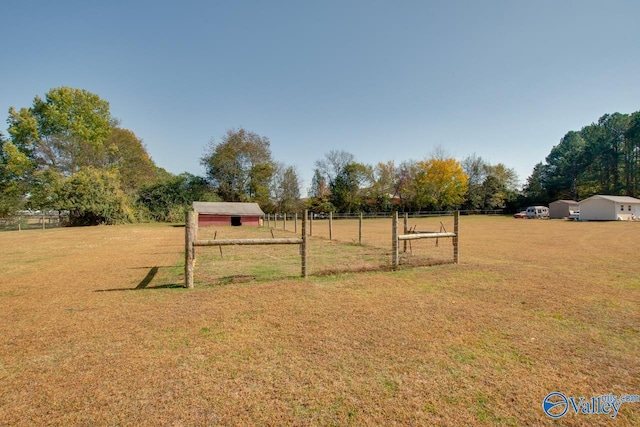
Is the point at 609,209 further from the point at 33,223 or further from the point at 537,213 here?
the point at 33,223

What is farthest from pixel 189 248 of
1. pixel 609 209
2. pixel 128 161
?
pixel 128 161

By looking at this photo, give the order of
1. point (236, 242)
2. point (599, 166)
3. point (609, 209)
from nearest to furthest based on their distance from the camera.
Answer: point (236, 242) → point (609, 209) → point (599, 166)

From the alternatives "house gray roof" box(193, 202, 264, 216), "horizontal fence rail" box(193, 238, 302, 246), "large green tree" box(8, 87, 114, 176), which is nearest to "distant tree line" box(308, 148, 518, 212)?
"house gray roof" box(193, 202, 264, 216)

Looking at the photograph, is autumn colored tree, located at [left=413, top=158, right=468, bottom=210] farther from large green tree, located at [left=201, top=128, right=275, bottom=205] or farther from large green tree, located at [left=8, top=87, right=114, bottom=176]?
large green tree, located at [left=8, top=87, right=114, bottom=176]

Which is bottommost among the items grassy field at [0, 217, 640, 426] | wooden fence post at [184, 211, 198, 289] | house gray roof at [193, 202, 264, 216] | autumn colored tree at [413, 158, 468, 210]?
grassy field at [0, 217, 640, 426]

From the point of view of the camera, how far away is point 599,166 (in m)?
55.3

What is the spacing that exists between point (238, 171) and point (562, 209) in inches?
1999

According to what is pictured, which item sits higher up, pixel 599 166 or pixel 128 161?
pixel 599 166

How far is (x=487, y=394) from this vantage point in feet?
9.42

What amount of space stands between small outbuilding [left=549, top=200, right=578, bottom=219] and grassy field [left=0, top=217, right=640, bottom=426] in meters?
48.6

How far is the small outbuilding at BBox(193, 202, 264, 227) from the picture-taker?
35713 mm

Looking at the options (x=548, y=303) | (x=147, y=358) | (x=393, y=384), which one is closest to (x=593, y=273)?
(x=548, y=303)

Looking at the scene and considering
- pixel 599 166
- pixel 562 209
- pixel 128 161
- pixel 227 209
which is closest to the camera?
pixel 227 209

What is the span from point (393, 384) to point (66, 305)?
19.8ft
